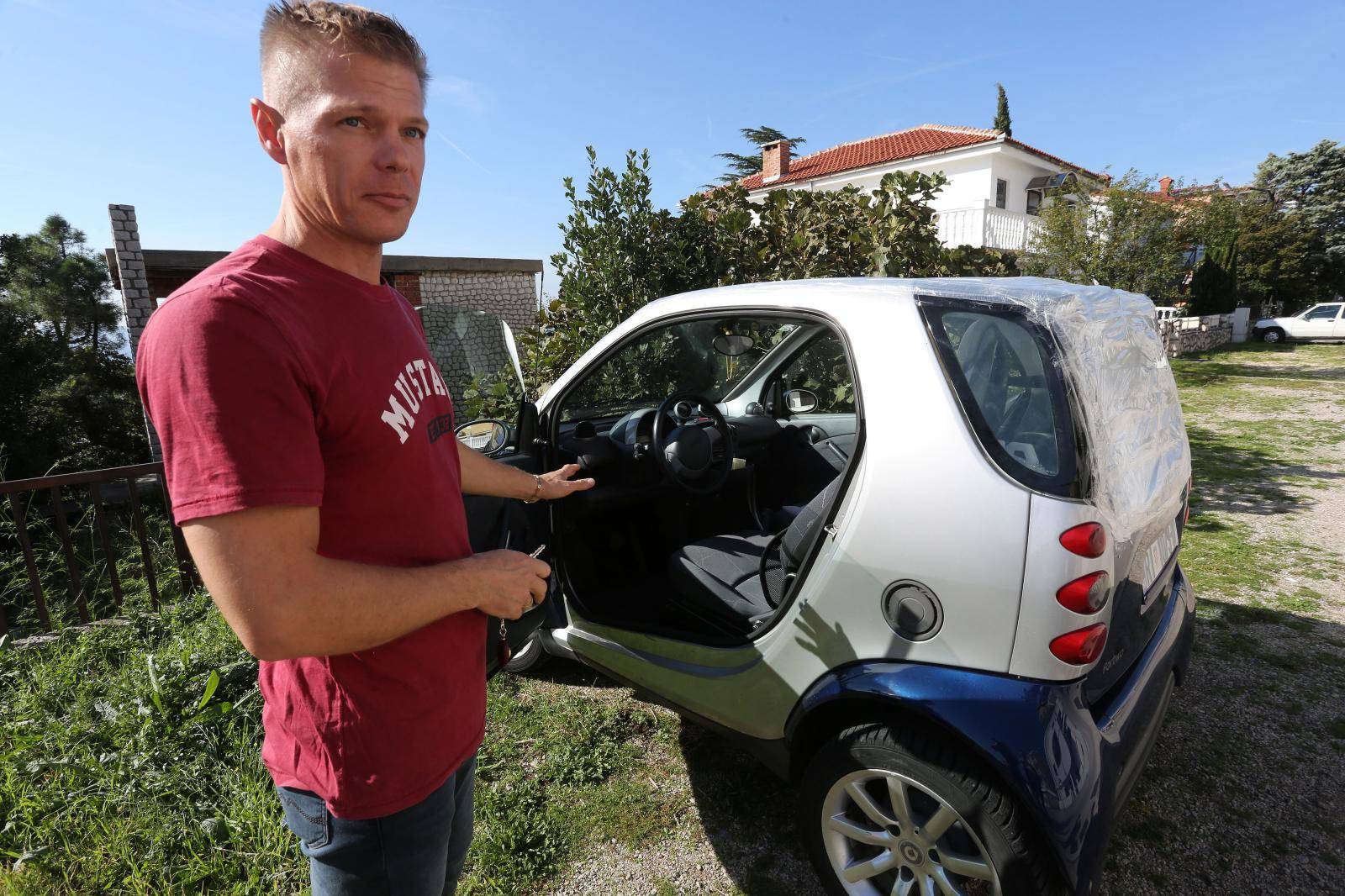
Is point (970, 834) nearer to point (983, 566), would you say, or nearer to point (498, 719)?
point (983, 566)

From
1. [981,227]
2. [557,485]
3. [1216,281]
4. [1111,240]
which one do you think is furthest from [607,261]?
[1216,281]

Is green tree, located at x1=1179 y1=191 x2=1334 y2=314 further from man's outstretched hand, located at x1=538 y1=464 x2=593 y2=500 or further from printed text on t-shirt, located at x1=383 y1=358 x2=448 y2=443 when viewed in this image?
printed text on t-shirt, located at x1=383 y1=358 x2=448 y2=443

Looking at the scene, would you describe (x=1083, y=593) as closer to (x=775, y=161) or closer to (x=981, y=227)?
(x=981, y=227)

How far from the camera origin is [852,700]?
178 centimetres

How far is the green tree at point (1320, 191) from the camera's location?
32.5 metres

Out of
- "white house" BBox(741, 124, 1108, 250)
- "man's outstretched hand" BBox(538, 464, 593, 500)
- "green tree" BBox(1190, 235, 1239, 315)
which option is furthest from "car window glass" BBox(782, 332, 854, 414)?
"green tree" BBox(1190, 235, 1239, 315)

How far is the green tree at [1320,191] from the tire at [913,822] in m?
43.5

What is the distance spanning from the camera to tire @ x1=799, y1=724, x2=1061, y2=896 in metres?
1.53

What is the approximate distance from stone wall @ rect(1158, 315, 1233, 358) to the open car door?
58.0 feet

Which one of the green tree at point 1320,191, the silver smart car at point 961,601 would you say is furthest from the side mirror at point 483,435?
the green tree at point 1320,191

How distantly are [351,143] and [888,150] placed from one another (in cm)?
2769

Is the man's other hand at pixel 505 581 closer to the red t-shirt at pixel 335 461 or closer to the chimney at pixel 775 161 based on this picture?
the red t-shirt at pixel 335 461

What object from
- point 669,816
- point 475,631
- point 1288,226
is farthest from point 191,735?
point 1288,226

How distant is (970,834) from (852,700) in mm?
385
